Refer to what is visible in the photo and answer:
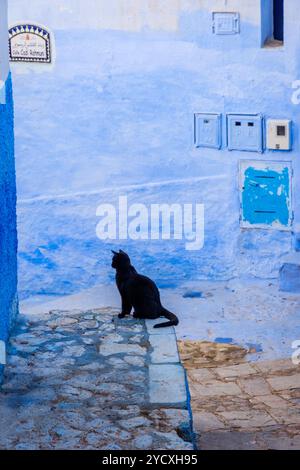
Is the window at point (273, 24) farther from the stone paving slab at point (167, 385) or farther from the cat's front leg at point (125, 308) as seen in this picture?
the stone paving slab at point (167, 385)

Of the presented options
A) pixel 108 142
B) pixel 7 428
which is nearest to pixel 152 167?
pixel 108 142

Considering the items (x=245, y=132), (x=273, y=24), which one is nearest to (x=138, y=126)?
(x=245, y=132)

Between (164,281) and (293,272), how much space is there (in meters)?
1.29

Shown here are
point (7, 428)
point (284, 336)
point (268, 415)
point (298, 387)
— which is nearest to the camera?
point (7, 428)

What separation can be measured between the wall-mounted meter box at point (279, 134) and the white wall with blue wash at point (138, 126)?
8cm

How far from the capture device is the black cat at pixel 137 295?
613cm

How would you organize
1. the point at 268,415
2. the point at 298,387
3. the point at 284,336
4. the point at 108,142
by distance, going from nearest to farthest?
1. the point at 268,415
2. the point at 298,387
3. the point at 284,336
4. the point at 108,142

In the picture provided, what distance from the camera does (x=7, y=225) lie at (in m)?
5.55

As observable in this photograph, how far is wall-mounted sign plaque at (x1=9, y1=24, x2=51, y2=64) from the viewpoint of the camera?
877cm

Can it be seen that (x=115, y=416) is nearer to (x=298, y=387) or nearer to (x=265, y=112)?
(x=298, y=387)

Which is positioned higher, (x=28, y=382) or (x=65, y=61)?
(x=65, y=61)

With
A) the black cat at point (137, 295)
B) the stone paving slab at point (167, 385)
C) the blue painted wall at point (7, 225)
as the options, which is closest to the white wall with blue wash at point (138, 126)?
the black cat at point (137, 295)

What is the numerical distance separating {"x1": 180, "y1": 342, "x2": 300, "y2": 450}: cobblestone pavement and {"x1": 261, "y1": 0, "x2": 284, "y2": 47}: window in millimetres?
3057

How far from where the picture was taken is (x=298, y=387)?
7.64 meters
